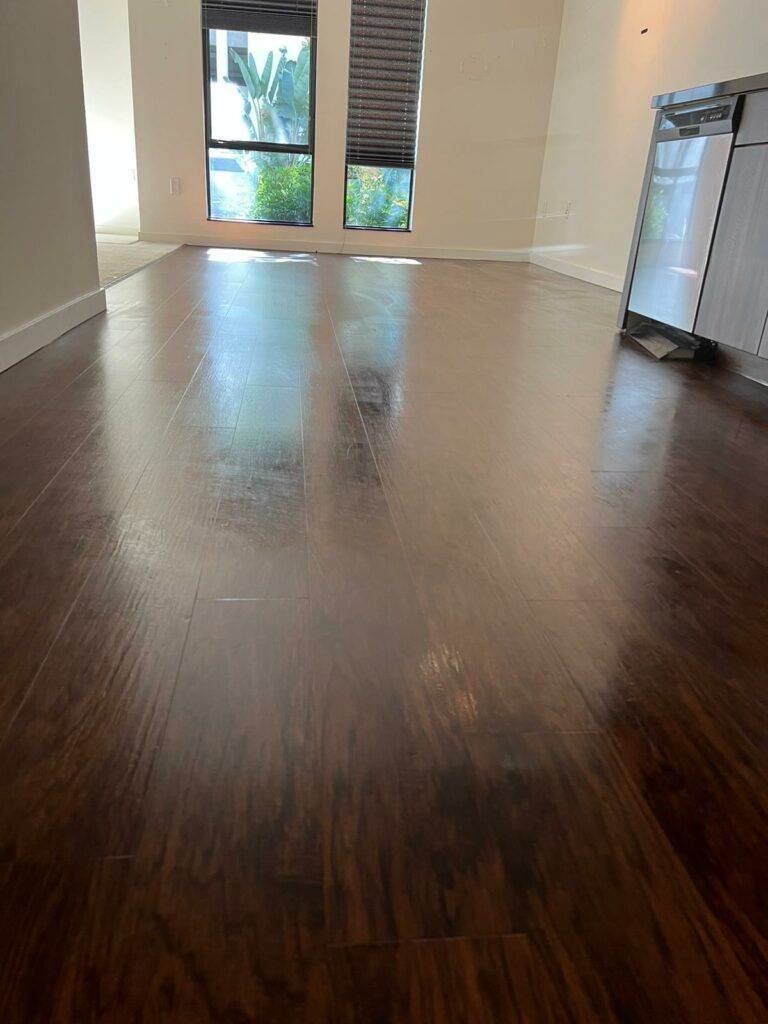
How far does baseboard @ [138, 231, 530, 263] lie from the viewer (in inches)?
292

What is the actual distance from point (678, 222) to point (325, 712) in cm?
327

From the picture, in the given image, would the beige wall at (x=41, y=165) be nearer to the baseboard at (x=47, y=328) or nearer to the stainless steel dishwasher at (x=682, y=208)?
the baseboard at (x=47, y=328)

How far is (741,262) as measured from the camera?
304cm

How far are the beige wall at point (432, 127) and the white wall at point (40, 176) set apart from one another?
4141 millimetres

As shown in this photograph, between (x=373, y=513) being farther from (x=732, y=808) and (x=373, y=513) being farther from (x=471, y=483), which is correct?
(x=732, y=808)

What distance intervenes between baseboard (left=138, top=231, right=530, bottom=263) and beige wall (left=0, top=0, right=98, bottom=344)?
4.16 metres

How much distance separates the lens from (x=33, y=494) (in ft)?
5.42

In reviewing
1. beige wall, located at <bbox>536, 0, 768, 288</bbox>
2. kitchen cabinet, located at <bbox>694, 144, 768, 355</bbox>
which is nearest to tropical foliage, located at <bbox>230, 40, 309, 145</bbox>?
beige wall, located at <bbox>536, 0, 768, 288</bbox>

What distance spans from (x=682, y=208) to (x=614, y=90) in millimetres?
3121

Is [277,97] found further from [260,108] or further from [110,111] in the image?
[110,111]

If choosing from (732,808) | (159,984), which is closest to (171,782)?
(159,984)

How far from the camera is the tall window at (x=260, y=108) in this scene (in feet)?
22.2

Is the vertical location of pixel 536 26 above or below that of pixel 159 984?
above

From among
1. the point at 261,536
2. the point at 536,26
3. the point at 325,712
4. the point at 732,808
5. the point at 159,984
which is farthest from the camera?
the point at 536,26
